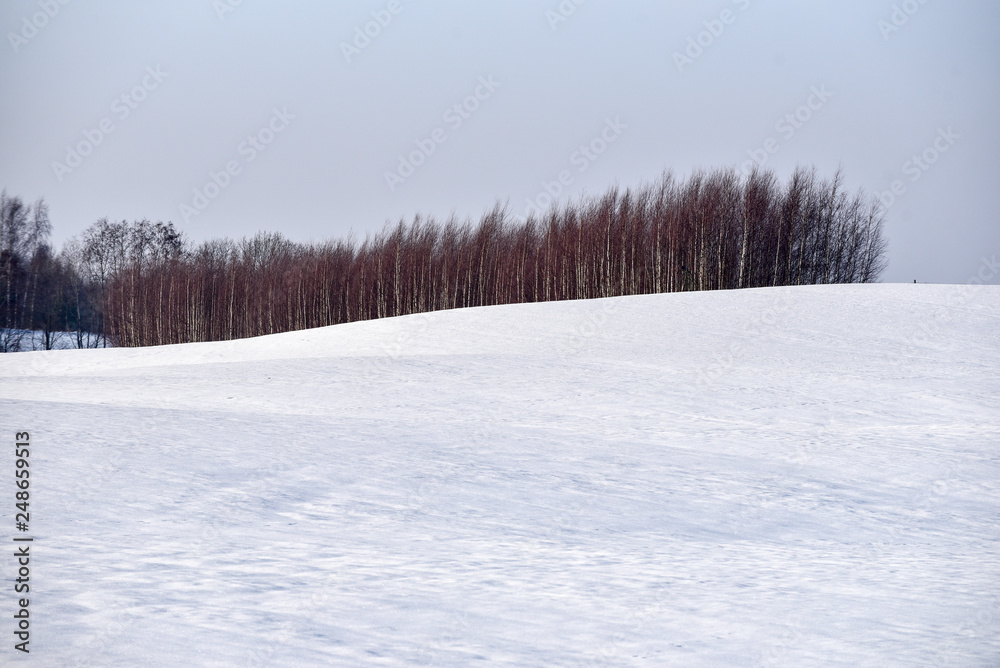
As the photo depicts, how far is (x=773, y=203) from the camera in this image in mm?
37219

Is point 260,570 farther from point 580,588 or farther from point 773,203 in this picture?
point 773,203

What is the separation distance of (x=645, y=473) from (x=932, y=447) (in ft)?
14.8

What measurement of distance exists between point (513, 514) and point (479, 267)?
34.8 meters

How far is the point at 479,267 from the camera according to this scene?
41312mm

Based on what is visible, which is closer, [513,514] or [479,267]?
[513,514]

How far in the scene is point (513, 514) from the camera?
275 inches

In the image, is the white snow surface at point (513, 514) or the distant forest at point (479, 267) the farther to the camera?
the distant forest at point (479, 267)

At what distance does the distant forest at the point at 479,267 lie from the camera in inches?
1415

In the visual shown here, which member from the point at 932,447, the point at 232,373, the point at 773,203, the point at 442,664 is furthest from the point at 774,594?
the point at 773,203

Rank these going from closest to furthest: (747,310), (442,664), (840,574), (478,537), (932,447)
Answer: (442,664)
(840,574)
(478,537)
(932,447)
(747,310)

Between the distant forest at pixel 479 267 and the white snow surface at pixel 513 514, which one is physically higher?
the distant forest at pixel 479 267

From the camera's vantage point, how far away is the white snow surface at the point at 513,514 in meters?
4.43

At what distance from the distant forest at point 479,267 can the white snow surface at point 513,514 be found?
815 inches

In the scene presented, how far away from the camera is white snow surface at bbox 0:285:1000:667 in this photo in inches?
175
